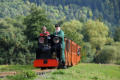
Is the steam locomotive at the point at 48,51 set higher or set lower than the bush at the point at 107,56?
higher

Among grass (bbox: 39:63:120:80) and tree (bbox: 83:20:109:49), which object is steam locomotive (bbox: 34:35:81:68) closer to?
grass (bbox: 39:63:120:80)

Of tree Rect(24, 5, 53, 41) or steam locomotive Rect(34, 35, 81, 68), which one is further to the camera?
tree Rect(24, 5, 53, 41)

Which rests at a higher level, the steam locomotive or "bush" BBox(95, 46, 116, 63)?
the steam locomotive

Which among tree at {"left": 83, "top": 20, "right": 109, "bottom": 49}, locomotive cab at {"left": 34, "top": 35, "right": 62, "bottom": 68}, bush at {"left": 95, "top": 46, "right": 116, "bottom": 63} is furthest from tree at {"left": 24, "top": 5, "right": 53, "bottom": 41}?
tree at {"left": 83, "top": 20, "right": 109, "bottom": 49}

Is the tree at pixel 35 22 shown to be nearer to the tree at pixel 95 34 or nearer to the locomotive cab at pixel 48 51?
the locomotive cab at pixel 48 51

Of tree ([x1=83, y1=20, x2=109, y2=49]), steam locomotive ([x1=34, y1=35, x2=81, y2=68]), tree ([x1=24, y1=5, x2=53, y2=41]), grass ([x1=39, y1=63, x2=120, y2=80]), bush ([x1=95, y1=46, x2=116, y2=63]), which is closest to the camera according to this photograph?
grass ([x1=39, y1=63, x2=120, y2=80])

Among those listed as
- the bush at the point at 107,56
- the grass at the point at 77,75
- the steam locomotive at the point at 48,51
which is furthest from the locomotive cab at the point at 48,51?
the bush at the point at 107,56

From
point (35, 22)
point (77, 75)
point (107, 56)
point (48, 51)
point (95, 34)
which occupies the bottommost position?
point (107, 56)

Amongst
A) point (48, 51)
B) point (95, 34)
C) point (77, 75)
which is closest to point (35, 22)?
point (48, 51)

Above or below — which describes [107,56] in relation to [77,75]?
below

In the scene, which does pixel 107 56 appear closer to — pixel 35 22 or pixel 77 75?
pixel 35 22

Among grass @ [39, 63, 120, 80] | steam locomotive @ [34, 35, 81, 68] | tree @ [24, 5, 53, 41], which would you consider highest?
tree @ [24, 5, 53, 41]

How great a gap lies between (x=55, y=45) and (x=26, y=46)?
1285 inches

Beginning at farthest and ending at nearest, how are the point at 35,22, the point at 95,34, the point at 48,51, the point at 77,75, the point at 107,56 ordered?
the point at 95,34 < the point at 107,56 < the point at 35,22 < the point at 48,51 < the point at 77,75
